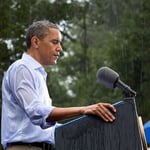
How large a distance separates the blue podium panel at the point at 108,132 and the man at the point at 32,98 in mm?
193

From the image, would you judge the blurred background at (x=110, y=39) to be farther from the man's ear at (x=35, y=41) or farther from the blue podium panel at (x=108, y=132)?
the blue podium panel at (x=108, y=132)

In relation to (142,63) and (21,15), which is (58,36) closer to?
(21,15)

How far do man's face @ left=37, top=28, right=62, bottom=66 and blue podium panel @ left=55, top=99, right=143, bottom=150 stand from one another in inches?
22.4

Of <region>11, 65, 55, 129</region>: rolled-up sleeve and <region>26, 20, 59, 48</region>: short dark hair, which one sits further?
<region>26, 20, 59, 48</region>: short dark hair

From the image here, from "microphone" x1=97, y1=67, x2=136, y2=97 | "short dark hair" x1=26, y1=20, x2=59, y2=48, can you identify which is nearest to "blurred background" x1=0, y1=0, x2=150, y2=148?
→ "short dark hair" x1=26, y1=20, x2=59, y2=48

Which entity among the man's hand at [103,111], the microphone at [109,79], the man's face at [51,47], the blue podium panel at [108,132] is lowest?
the blue podium panel at [108,132]

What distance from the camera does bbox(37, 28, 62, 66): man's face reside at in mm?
3005

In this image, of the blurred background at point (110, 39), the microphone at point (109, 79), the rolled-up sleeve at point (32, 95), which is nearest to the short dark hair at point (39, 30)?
the rolled-up sleeve at point (32, 95)

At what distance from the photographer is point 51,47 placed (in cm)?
300

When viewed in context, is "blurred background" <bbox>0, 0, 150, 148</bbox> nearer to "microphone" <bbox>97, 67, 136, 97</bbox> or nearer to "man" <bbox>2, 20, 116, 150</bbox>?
"man" <bbox>2, 20, 116, 150</bbox>

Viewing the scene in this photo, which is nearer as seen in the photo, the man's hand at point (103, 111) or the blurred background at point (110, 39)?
the man's hand at point (103, 111)

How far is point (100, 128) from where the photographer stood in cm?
248

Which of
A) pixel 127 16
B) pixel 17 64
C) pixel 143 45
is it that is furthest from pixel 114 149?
pixel 127 16

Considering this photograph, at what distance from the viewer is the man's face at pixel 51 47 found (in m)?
3.00
